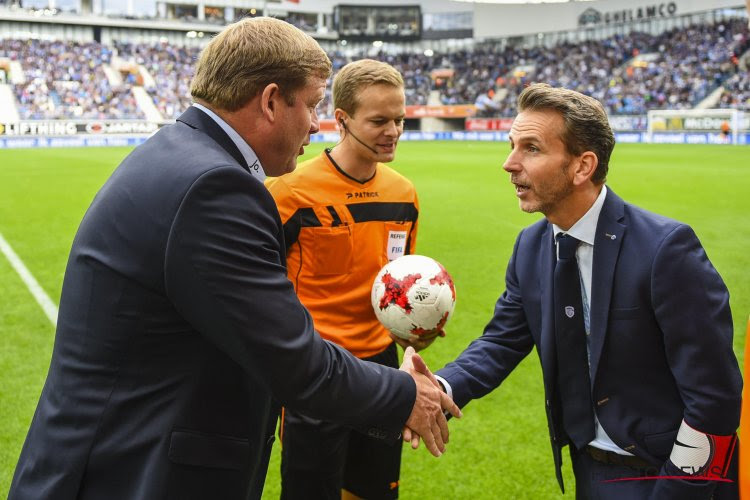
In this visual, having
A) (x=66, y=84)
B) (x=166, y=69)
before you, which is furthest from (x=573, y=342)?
(x=166, y=69)

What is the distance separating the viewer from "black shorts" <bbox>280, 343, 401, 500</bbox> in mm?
3646

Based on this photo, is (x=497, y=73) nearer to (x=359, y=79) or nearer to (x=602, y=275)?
(x=359, y=79)

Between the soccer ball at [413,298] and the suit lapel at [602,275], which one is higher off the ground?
the suit lapel at [602,275]

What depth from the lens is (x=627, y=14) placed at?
6512 cm

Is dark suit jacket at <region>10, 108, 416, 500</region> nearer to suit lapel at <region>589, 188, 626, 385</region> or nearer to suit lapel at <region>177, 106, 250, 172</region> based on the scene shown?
suit lapel at <region>177, 106, 250, 172</region>

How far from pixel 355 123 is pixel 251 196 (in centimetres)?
194

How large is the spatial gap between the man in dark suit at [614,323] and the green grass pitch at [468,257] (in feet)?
6.19

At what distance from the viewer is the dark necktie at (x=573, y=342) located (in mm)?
2795

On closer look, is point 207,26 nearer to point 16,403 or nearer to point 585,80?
point 585,80

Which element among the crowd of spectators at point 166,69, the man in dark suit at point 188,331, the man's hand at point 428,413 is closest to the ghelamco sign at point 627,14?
the crowd of spectators at point 166,69

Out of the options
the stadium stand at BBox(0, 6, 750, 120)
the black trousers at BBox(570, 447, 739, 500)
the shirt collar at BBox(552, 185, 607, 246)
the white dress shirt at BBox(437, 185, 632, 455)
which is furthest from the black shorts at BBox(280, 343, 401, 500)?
the stadium stand at BBox(0, 6, 750, 120)

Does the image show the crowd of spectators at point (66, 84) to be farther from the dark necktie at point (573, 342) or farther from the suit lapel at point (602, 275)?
the suit lapel at point (602, 275)

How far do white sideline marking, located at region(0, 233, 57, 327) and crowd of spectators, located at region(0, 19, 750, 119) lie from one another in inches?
1497

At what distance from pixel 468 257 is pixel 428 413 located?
882 centimetres
